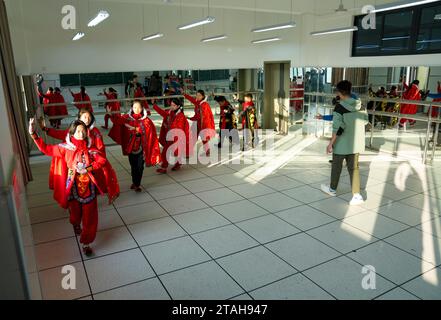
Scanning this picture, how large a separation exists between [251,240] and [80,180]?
177 centimetres

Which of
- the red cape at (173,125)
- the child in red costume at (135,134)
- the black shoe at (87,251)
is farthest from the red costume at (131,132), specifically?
the black shoe at (87,251)

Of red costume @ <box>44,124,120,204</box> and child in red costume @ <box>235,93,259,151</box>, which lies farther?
child in red costume @ <box>235,93,259,151</box>

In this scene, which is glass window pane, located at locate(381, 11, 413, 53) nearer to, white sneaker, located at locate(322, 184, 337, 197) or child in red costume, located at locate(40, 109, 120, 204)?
white sneaker, located at locate(322, 184, 337, 197)

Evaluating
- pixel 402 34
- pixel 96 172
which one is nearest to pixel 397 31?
pixel 402 34

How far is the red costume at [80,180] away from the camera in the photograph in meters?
3.13

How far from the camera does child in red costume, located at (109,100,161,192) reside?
457 centimetres

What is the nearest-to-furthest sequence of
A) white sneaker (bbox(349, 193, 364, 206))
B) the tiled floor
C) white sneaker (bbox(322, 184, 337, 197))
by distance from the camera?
the tiled floor
white sneaker (bbox(349, 193, 364, 206))
white sneaker (bbox(322, 184, 337, 197))

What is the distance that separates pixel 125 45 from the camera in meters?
8.00

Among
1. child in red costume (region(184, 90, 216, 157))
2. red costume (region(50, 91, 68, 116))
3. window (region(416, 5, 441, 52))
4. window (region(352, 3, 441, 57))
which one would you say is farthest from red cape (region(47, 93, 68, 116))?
window (region(416, 5, 441, 52))

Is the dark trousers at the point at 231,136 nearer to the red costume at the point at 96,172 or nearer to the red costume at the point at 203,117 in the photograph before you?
the red costume at the point at 203,117

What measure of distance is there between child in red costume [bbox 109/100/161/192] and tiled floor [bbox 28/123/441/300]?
0.57m

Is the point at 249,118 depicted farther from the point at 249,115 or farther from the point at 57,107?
the point at 57,107

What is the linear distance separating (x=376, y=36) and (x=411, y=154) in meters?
2.69

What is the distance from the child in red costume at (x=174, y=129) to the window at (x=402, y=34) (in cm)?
463
